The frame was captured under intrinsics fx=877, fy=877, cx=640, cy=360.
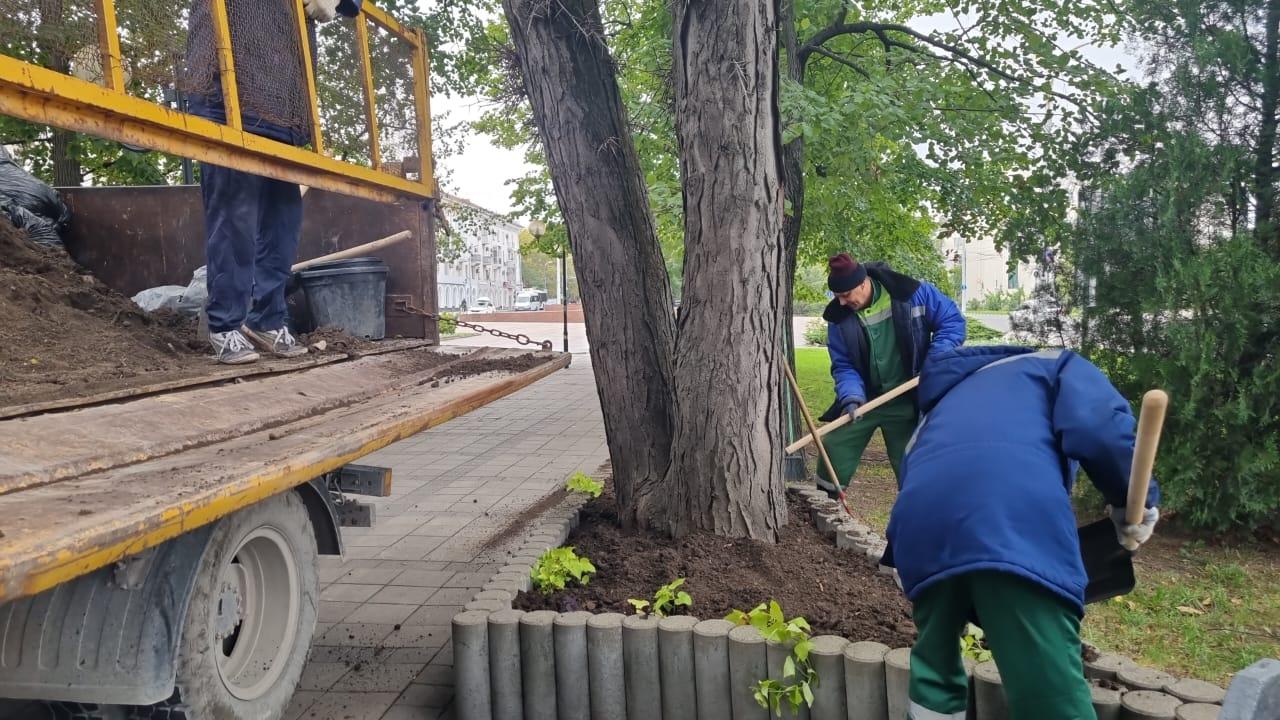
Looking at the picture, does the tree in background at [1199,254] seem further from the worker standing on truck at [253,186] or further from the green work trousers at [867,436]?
the worker standing on truck at [253,186]

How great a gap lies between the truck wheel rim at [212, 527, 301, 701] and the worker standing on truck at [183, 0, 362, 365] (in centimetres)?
95

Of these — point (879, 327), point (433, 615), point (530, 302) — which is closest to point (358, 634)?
point (433, 615)

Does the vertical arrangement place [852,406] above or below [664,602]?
above

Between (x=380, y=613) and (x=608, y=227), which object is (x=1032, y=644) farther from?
(x=380, y=613)

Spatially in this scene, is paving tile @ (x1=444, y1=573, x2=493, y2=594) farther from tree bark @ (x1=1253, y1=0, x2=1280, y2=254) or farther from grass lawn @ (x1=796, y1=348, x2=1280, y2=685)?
tree bark @ (x1=1253, y1=0, x2=1280, y2=254)

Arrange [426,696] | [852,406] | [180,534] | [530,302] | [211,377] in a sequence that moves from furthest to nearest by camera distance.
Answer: [530,302]
[852,406]
[426,696]
[211,377]
[180,534]

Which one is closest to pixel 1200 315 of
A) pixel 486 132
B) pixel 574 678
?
pixel 574 678

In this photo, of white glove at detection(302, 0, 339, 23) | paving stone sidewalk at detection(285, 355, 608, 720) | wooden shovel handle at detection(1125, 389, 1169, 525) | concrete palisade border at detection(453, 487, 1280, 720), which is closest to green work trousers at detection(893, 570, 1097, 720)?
wooden shovel handle at detection(1125, 389, 1169, 525)

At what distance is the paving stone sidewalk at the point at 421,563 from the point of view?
133 inches

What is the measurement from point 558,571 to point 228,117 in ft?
6.88

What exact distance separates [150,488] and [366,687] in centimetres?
187

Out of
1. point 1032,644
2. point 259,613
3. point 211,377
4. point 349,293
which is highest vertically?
point 349,293

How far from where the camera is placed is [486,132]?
1673cm

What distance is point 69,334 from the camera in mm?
3322
